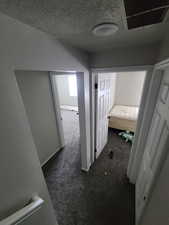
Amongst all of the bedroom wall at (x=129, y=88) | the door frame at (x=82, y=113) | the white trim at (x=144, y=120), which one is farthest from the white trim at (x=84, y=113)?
the bedroom wall at (x=129, y=88)

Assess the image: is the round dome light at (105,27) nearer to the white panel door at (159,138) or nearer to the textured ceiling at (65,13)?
the textured ceiling at (65,13)

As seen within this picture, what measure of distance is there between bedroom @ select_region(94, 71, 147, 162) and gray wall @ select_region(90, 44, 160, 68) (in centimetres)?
25

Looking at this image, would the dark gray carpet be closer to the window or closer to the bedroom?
the bedroom

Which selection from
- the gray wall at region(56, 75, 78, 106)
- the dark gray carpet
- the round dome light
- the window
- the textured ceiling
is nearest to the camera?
the textured ceiling

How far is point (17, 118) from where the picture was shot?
703 mm

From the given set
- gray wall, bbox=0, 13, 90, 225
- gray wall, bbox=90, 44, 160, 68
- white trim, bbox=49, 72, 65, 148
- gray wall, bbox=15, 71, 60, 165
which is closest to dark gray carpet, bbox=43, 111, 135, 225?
gray wall, bbox=15, 71, 60, 165

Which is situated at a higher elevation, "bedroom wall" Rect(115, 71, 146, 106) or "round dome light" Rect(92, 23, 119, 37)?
"round dome light" Rect(92, 23, 119, 37)

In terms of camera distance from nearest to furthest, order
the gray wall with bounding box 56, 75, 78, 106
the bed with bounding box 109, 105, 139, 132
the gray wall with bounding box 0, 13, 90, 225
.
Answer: the gray wall with bounding box 0, 13, 90, 225 → the bed with bounding box 109, 105, 139, 132 → the gray wall with bounding box 56, 75, 78, 106

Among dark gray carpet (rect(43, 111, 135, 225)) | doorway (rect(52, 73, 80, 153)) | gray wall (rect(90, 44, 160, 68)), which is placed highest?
gray wall (rect(90, 44, 160, 68))

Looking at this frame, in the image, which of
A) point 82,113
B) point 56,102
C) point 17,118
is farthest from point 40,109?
point 17,118

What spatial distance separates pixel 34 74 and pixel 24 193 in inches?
69.2

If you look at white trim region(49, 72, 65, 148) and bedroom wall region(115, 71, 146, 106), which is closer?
white trim region(49, 72, 65, 148)

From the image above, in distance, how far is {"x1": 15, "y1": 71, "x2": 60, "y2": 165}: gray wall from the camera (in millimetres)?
1753

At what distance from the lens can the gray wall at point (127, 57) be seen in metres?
1.30
